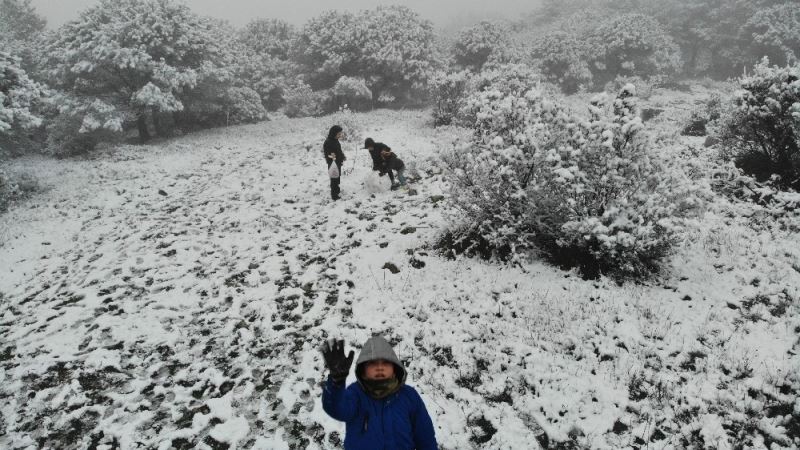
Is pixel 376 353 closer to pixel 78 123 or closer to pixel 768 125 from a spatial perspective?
pixel 768 125

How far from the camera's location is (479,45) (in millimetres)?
37312

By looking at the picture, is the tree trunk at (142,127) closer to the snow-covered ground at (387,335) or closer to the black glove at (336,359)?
the snow-covered ground at (387,335)

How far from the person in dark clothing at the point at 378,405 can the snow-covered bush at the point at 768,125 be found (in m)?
9.97

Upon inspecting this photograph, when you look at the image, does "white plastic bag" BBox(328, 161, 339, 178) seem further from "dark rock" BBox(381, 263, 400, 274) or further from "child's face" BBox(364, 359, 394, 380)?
"child's face" BBox(364, 359, 394, 380)

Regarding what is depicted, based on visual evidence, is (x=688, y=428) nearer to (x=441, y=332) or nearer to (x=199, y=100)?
(x=441, y=332)

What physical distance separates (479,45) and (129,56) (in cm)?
2797

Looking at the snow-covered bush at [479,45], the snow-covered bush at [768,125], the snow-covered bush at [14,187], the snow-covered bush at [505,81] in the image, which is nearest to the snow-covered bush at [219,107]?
the snow-covered bush at [14,187]

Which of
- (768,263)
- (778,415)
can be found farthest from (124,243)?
(768,263)

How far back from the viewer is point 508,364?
5.25 meters

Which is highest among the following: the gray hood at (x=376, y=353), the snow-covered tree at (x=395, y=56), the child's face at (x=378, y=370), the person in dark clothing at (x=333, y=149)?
the snow-covered tree at (x=395, y=56)

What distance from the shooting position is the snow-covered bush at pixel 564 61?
38.7 metres

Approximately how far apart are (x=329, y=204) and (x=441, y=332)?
6.37 m

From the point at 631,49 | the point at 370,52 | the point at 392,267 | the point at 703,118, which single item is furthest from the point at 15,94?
the point at 631,49

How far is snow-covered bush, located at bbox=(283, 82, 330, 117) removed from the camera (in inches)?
1225
